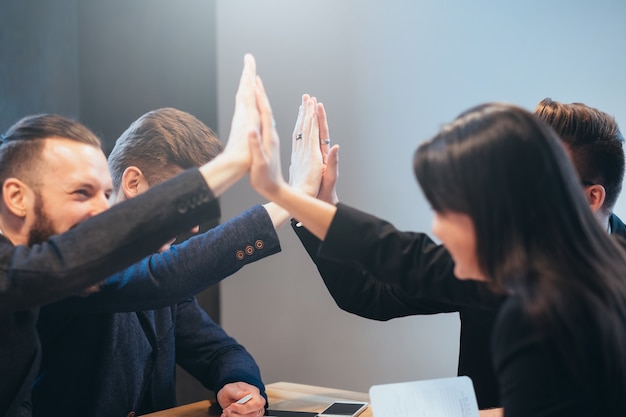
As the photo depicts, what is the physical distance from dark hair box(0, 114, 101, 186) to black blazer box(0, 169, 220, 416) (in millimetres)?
258

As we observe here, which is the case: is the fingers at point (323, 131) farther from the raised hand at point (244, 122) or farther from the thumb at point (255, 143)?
the thumb at point (255, 143)

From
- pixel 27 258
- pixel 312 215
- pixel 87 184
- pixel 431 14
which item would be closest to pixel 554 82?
pixel 431 14

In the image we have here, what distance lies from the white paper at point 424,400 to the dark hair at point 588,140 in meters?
0.67

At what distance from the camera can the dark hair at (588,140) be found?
1.71m

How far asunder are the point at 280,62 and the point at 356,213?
1.93m

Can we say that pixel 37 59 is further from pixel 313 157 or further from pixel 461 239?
pixel 461 239

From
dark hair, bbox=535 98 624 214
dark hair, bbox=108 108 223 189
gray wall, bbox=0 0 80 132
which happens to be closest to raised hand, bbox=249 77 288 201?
dark hair, bbox=108 108 223 189

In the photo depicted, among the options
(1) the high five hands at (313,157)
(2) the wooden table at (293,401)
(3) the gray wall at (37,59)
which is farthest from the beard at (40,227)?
(3) the gray wall at (37,59)

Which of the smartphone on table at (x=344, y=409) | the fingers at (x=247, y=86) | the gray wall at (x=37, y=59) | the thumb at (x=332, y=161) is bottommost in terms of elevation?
the smartphone on table at (x=344, y=409)

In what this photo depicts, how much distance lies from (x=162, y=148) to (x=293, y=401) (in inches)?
30.0

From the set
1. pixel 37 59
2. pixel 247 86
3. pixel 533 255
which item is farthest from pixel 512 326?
pixel 37 59

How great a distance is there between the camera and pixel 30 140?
56.8 inches

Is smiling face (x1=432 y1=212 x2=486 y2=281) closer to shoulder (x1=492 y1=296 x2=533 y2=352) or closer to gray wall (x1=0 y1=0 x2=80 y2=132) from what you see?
shoulder (x1=492 y1=296 x2=533 y2=352)

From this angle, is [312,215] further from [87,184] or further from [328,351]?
[328,351]
